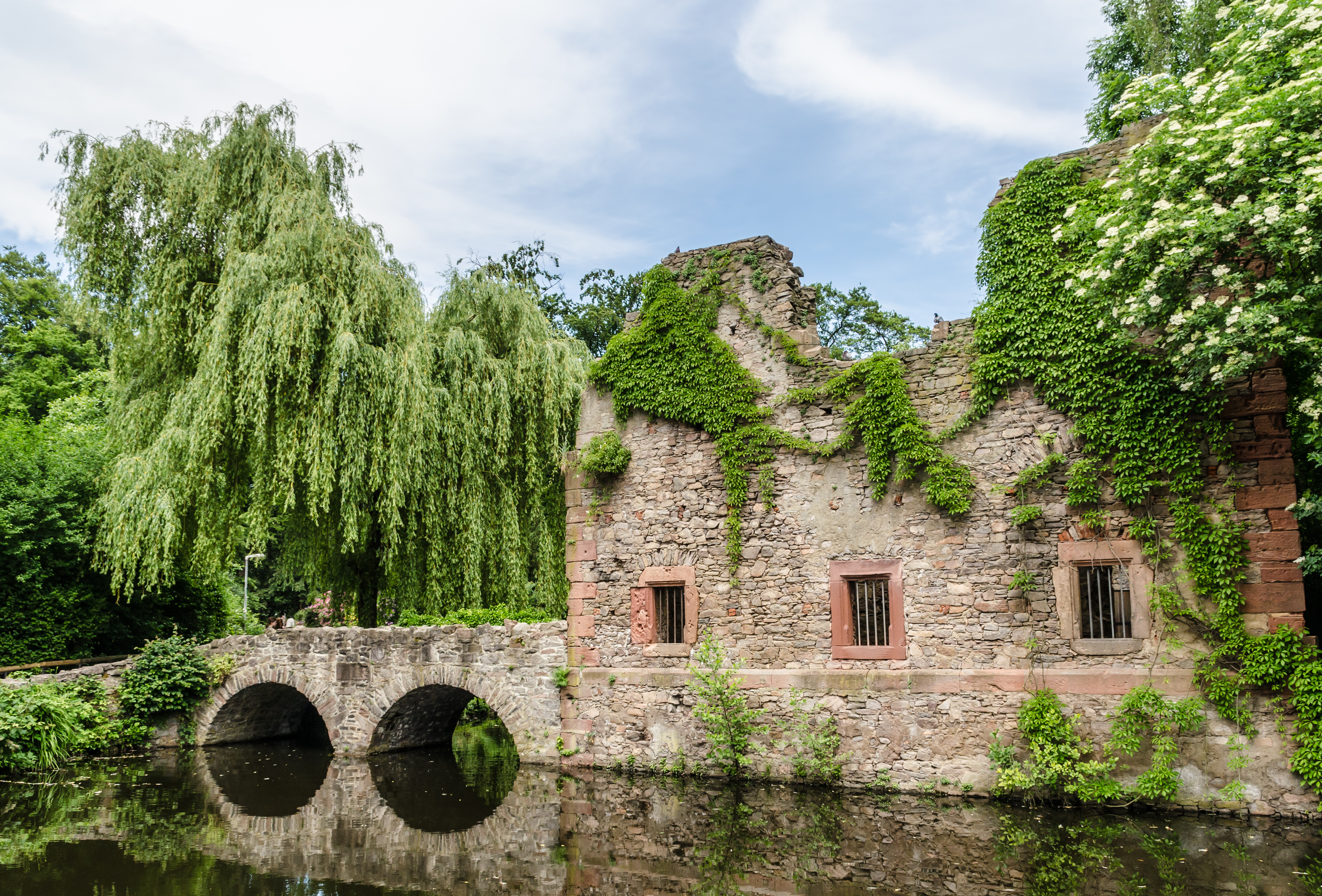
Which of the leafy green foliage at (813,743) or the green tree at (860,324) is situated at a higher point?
the green tree at (860,324)

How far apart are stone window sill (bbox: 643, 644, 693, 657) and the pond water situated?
1.45 m

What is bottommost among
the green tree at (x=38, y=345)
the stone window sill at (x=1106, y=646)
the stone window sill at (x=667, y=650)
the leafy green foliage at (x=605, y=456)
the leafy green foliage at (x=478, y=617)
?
the stone window sill at (x=667, y=650)

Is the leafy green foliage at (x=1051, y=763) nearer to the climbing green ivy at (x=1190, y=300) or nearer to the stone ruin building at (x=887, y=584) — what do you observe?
the stone ruin building at (x=887, y=584)

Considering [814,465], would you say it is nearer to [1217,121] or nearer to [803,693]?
[803,693]

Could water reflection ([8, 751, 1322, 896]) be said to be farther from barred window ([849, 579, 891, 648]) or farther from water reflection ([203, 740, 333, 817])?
barred window ([849, 579, 891, 648])

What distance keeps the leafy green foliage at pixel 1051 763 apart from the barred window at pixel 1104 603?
784mm

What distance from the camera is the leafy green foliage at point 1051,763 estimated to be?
862 centimetres

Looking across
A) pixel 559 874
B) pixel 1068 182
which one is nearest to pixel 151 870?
pixel 559 874

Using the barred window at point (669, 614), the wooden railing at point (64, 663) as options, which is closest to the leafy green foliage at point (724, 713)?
the barred window at point (669, 614)

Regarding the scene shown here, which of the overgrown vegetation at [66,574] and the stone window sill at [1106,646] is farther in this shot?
the overgrown vegetation at [66,574]

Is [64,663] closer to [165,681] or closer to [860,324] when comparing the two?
[165,681]

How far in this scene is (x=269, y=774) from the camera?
1246 centimetres

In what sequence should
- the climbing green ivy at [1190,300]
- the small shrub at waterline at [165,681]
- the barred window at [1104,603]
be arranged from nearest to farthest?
1. the climbing green ivy at [1190,300]
2. the barred window at [1104,603]
3. the small shrub at waterline at [165,681]

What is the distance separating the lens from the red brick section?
322 inches
